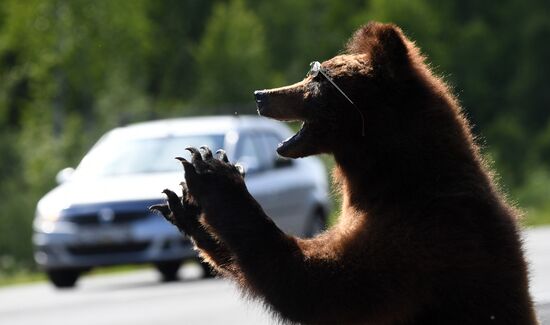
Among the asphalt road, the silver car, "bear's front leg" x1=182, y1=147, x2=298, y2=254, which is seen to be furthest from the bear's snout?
the silver car

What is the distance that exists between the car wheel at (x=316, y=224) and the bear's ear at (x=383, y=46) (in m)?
12.5

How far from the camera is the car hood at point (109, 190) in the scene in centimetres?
1505

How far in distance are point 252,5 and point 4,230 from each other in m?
32.8

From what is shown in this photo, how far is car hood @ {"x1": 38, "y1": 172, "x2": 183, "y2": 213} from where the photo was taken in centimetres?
1505

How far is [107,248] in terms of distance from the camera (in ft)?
49.4

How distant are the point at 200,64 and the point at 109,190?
41.3m

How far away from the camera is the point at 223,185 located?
13.7ft

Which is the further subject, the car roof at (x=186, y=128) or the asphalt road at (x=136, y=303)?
the car roof at (x=186, y=128)

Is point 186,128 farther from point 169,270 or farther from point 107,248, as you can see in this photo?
point 107,248

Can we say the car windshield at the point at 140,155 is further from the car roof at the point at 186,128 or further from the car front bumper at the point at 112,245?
the car front bumper at the point at 112,245

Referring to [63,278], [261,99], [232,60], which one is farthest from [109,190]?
[232,60]

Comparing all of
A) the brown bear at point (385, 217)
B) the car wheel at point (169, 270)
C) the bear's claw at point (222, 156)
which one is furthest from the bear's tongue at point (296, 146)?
the car wheel at point (169, 270)

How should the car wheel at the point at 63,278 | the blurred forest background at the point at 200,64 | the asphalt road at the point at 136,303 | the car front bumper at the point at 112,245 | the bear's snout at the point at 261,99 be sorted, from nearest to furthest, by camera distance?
the bear's snout at the point at 261,99, the asphalt road at the point at 136,303, the car front bumper at the point at 112,245, the car wheel at the point at 63,278, the blurred forest background at the point at 200,64

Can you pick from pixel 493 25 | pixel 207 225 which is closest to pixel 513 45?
pixel 493 25
